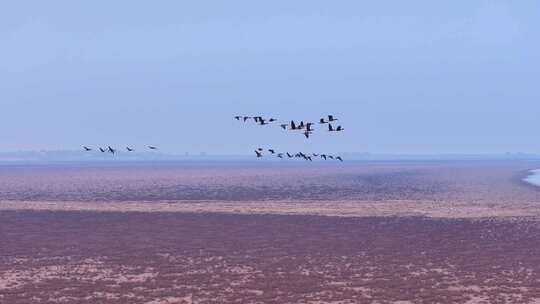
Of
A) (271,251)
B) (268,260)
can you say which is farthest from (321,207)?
(268,260)

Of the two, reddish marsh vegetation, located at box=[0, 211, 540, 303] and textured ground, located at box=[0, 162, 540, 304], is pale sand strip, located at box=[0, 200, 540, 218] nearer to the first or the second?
textured ground, located at box=[0, 162, 540, 304]

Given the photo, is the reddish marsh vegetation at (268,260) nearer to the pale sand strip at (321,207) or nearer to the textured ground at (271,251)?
the textured ground at (271,251)

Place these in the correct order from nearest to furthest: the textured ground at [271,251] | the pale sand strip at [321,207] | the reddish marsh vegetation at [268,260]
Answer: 1. the reddish marsh vegetation at [268,260]
2. the textured ground at [271,251]
3. the pale sand strip at [321,207]

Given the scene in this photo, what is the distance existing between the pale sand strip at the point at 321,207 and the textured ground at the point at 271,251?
0.31 feet

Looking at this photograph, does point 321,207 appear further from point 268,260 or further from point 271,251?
point 268,260

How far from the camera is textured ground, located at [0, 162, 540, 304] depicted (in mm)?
26406

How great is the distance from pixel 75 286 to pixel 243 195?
1967 inches

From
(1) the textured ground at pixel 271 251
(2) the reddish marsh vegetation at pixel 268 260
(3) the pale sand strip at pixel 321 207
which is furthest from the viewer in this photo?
(3) the pale sand strip at pixel 321 207

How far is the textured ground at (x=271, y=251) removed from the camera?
26.4 meters

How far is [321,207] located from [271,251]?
25404 mm

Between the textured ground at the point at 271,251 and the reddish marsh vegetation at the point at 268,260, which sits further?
the textured ground at the point at 271,251

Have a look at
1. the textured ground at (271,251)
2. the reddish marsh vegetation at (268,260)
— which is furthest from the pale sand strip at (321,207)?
the reddish marsh vegetation at (268,260)

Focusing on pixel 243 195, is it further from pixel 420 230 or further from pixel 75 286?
pixel 75 286

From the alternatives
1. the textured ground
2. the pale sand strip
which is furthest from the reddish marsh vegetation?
the pale sand strip
